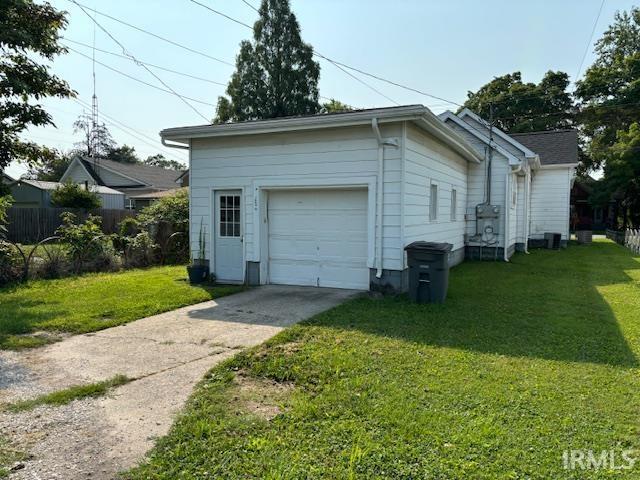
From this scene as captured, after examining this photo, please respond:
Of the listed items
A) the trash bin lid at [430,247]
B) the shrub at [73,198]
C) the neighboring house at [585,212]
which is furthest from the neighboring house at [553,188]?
the shrub at [73,198]

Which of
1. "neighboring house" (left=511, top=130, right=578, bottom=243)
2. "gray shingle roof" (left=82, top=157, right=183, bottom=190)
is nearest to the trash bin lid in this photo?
"neighboring house" (left=511, top=130, right=578, bottom=243)

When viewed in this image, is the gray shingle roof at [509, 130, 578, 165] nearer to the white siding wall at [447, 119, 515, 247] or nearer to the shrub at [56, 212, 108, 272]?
the white siding wall at [447, 119, 515, 247]

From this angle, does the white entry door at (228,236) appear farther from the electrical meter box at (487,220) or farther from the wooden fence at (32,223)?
the wooden fence at (32,223)

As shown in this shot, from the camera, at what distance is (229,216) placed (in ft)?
30.9

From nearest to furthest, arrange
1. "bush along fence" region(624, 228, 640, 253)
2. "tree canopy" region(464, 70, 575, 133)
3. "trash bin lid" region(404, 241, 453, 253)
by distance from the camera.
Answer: "trash bin lid" region(404, 241, 453, 253) → "bush along fence" region(624, 228, 640, 253) → "tree canopy" region(464, 70, 575, 133)

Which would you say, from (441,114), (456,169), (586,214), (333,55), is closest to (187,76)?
(333,55)

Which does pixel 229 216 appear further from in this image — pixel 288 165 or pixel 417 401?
pixel 417 401

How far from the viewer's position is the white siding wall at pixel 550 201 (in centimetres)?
1966

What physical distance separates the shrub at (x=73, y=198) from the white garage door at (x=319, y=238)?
637 inches

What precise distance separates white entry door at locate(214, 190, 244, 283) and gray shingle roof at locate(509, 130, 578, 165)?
16.1 meters

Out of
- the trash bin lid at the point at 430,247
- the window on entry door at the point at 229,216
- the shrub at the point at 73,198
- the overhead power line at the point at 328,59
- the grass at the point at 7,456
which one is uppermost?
the overhead power line at the point at 328,59

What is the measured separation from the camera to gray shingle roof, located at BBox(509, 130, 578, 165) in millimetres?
19484

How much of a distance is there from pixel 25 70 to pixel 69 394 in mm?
8709

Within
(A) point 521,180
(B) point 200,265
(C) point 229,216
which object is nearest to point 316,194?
(C) point 229,216
